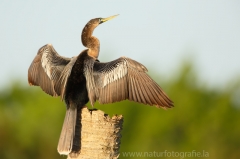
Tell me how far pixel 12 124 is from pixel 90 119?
13.0 metres

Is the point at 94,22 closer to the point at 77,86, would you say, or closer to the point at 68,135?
the point at 77,86

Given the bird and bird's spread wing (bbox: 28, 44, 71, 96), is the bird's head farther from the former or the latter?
the bird

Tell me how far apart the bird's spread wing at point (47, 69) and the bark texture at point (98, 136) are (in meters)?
0.99

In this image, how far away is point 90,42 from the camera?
9.90 metres

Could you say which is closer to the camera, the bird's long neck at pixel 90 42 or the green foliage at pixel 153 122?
the bird's long neck at pixel 90 42

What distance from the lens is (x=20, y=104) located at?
21.6m

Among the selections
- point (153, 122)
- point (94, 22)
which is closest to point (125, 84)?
point (94, 22)

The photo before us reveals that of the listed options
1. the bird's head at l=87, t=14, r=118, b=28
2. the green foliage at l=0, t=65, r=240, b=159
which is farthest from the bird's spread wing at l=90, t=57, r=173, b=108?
the green foliage at l=0, t=65, r=240, b=159

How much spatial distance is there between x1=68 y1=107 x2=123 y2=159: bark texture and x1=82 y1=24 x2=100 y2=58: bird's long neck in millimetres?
1835

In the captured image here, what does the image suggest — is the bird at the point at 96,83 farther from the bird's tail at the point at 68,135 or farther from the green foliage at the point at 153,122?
the green foliage at the point at 153,122

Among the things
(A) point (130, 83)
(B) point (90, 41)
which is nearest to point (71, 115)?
(A) point (130, 83)

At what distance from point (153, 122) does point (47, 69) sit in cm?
1337

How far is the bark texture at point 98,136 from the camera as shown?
7996mm

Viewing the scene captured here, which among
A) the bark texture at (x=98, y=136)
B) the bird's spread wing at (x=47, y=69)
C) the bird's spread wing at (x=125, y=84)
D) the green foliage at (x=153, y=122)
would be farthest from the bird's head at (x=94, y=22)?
the green foliage at (x=153, y=122)
